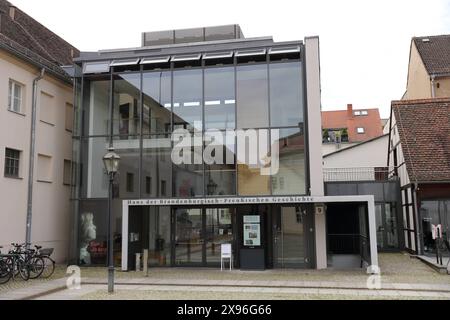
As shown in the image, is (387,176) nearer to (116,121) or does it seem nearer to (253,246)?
(253,246)

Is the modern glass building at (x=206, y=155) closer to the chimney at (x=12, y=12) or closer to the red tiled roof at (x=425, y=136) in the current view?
the red tiled roof at (x=425, y=136)

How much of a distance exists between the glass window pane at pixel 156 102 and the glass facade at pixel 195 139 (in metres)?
0.04

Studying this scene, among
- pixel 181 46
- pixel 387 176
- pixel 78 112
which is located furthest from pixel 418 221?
pixel 78 112

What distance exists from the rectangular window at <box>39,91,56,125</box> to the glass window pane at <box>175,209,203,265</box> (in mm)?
→ 6548

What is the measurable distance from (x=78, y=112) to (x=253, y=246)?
8.48m

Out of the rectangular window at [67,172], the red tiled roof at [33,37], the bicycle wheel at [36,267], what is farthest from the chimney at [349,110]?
the bicycle wheel at [36,267]

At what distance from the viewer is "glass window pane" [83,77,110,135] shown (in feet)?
62.0

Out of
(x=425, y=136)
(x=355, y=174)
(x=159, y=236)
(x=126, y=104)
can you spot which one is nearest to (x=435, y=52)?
(x=355, y=174)

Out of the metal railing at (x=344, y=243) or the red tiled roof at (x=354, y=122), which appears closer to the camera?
the metal railing at (x=344, y=243)

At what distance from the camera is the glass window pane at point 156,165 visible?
17.9 metres

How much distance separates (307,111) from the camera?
17.4m

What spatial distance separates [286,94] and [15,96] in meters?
9.77

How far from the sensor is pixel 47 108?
19.5m

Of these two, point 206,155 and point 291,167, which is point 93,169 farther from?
point 291,167
